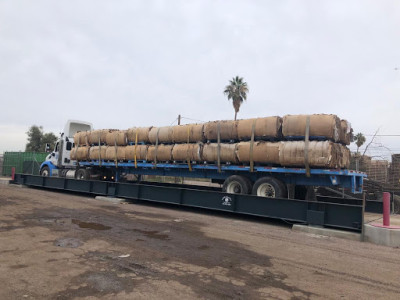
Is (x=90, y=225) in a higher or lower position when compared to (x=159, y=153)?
lower

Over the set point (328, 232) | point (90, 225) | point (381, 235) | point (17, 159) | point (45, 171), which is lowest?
point (90, 225)

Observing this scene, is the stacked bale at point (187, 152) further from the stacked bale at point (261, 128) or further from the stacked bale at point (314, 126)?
the stacked bale at point (314, 126)

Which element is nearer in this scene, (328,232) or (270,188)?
(328,232)

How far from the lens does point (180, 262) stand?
5.32 metres

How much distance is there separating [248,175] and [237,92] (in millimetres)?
32501

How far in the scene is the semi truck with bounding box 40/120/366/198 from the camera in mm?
9586

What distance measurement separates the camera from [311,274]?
4.93 m

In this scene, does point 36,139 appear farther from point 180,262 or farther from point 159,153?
point 180,262

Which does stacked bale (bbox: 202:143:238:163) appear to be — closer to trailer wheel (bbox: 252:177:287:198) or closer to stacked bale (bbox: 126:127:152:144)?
trailer wheel (bbox: 252:177:287:198)

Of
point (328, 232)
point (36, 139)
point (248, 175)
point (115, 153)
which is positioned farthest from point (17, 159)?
point (328, 232)

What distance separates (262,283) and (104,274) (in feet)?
7.57

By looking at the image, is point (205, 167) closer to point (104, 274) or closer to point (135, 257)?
point (135, 257)

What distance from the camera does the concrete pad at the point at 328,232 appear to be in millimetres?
7715

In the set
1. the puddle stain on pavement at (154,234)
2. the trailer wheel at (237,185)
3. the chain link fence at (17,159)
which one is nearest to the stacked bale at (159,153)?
the trailer wheel at (237,185)
